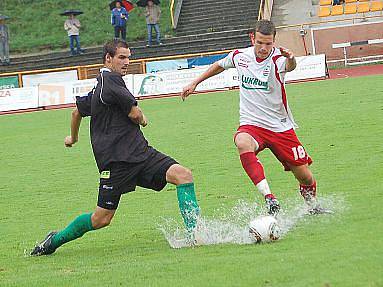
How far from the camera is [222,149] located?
15.1 metres

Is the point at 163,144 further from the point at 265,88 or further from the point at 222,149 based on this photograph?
the point at 265,88

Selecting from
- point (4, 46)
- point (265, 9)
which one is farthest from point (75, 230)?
point (265, 9)

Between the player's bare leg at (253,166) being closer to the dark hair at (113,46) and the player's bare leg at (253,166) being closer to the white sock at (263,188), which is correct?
the white sock at (263,188)

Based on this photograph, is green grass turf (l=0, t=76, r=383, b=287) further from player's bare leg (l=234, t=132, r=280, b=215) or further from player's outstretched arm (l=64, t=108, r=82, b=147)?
player's outstretched arm (l=64, t=108, r=82, b=147)

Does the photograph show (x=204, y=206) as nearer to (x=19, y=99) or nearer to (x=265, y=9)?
(x=19, y=99)

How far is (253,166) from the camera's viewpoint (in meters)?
8.43

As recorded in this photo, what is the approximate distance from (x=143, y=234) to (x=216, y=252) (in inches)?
64.3

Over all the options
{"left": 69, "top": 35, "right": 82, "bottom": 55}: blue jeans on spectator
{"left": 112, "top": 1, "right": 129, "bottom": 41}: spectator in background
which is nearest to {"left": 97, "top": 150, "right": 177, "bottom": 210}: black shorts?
{"left": 112, "top": 1, "right": 129, "bottom": 41}: spectator in background

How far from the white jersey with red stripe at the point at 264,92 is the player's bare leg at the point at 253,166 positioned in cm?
27

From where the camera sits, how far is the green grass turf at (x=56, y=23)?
42.2 meters

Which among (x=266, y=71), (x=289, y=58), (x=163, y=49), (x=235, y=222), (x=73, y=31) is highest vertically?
(x=289, y=58)

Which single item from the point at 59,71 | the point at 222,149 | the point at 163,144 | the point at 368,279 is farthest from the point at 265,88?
the point at 59,71

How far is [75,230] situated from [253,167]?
1773 mm

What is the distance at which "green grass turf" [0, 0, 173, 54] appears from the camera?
42156mm
